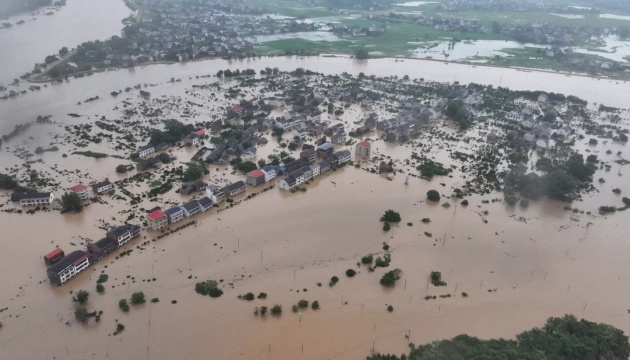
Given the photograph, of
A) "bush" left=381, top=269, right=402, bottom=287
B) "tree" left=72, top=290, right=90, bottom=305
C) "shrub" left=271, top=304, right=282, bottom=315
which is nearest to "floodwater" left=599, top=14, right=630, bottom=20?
"bush" left=381, top=269, right=402, bottom=287

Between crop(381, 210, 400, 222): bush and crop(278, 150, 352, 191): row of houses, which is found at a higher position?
crop(278, 150, 352, 191): row of houses

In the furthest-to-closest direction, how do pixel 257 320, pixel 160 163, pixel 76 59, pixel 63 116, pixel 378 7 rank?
pixel 378 7, pixel 76 59, pixel 63 116, pixel 160 163, pixel 257 320

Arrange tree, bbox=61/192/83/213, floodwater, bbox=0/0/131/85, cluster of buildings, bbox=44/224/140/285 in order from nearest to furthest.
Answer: cluster of buildings, bbox=44/224/140/285 → tree, bbox=61/192/83/213 → floodwater, bbox=0/0/131/85

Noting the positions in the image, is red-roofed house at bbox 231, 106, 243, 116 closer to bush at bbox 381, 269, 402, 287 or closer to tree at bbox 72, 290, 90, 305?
tree at bbox 72, 290, 90, 305

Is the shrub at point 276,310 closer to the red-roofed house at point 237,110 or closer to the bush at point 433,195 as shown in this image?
the bush at point 433,195

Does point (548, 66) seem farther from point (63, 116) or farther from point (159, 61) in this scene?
point (63, 116)

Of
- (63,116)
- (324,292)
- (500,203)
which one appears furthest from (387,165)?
(63,116)
